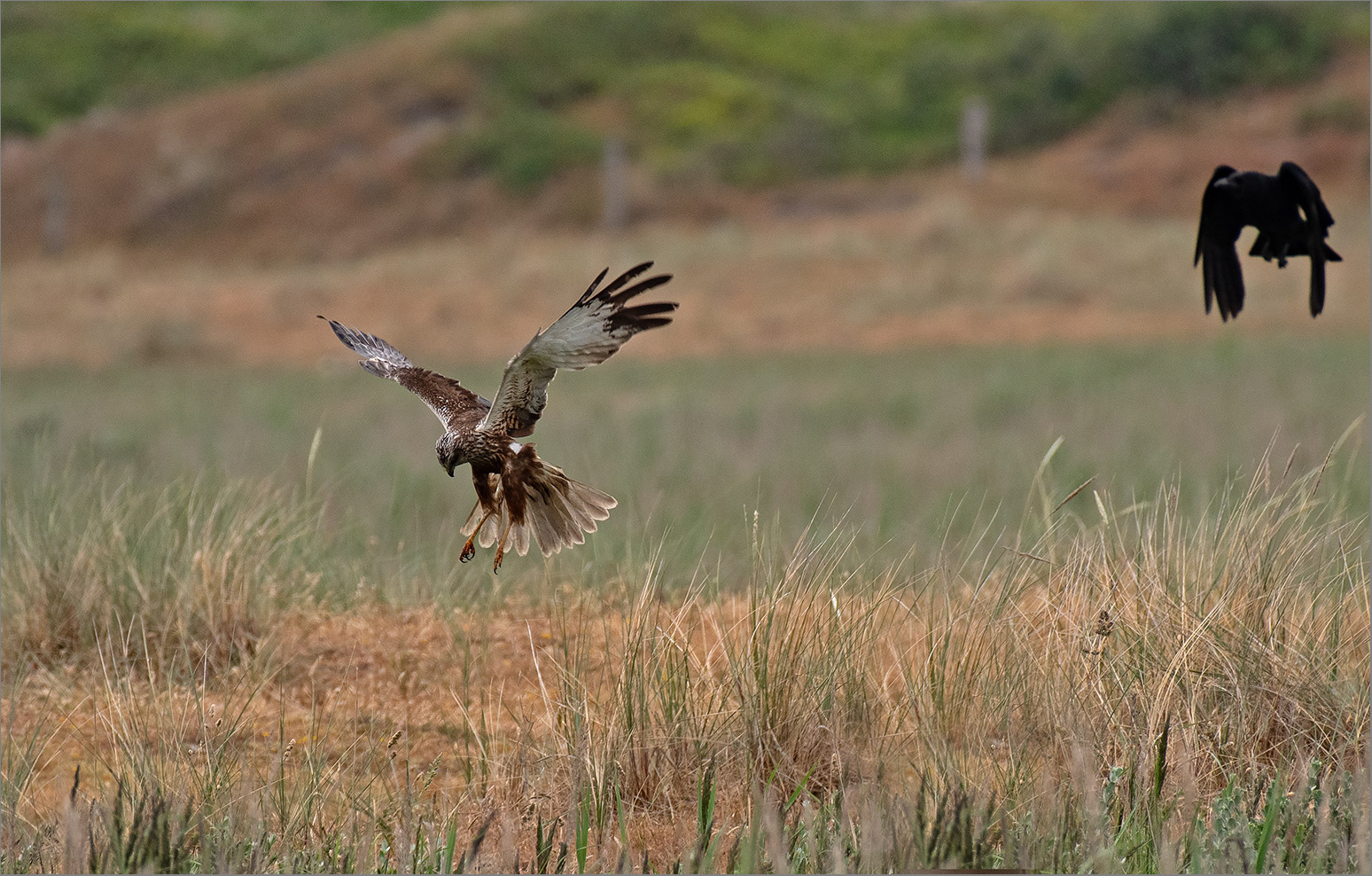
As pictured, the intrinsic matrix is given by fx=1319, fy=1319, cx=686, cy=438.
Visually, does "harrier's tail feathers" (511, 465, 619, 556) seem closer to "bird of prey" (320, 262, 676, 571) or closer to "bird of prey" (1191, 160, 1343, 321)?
"bird of prey" (320, 262, 676, 571)

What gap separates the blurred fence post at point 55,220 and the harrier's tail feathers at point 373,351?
3937cm

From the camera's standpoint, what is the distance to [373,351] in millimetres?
3277

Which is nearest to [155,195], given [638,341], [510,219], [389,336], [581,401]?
[510,219]

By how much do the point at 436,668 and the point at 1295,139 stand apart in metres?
32.6

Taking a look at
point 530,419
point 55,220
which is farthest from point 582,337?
point 55,220

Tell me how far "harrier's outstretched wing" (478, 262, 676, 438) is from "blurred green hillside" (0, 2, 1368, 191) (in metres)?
33.3

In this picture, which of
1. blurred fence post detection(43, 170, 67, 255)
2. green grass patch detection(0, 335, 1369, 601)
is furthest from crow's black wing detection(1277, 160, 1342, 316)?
blurred fence post detection(43, 170, 67, 255)

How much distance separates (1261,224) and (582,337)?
5.11ft

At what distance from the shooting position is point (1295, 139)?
3195 centimetres

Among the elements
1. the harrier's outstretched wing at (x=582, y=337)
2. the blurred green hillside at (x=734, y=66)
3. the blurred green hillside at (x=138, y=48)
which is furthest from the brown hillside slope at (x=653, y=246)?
the harrier's outstretched wing at (x=582, y=337)

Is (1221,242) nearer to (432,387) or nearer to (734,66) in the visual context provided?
(432,387)

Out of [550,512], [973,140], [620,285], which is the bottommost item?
[550,512]

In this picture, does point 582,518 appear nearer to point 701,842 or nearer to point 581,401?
point 701,842

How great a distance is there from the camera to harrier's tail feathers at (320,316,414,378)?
3.06 m
